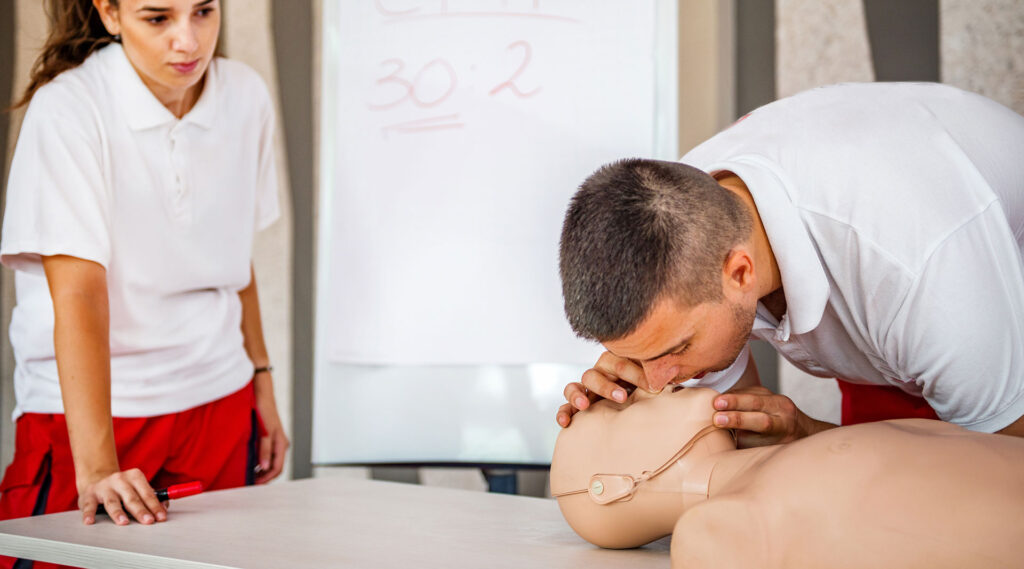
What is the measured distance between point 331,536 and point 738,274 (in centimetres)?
52

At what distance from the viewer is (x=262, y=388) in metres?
1.66

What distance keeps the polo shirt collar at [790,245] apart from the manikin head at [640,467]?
6.3 inches

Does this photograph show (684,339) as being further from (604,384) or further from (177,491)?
(177,491)

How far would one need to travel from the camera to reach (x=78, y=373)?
47.3 inches

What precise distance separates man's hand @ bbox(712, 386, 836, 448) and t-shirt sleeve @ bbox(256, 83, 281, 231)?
1.05 m

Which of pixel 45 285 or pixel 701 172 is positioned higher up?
pixel 701 172

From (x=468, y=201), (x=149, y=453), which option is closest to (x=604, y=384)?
(x=468, y=201)

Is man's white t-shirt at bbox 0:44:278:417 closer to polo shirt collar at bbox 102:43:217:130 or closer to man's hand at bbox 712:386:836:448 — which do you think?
polo shirt collar at bbox 102:43:217:130

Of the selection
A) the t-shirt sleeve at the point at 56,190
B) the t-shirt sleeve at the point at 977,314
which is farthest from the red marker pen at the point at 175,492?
the t-shirt sleeve at the point at 977,314

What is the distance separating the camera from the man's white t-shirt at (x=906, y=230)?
0.90 meters

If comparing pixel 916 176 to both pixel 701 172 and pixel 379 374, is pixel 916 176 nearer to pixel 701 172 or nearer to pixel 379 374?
pixel 701 172

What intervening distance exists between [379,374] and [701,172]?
87 centimetres

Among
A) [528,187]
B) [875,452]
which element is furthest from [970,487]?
[528,187]

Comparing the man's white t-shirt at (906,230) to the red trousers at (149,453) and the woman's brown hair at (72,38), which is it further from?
the woman's brown hair at (72,38)
